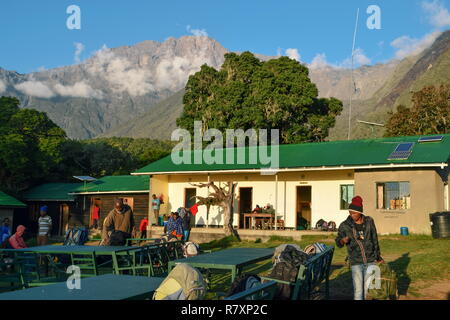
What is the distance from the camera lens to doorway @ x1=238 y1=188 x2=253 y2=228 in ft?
71.9

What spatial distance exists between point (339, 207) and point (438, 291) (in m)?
11.4

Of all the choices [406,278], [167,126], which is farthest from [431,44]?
[406,278]

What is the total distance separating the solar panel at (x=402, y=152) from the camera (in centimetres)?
1697

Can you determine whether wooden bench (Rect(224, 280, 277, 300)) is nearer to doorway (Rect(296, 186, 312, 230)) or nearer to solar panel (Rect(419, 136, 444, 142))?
solar panel (Rect(419, 136, 444, 142))

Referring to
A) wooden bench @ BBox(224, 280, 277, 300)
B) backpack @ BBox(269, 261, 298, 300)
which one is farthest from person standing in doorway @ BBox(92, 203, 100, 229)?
wooden bench @ BBox(224, 280, 277, 300)

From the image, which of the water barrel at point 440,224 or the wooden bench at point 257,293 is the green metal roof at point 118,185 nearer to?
the water barrel at point 440,224

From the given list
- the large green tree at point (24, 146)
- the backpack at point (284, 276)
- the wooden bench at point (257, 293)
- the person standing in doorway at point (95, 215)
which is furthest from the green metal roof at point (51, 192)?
the wooden bench at point (257, 293)

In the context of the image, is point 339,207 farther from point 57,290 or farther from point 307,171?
point 57,290

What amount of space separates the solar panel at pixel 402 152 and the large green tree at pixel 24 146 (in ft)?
65.6

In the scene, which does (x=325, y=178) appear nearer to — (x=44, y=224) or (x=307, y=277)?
(x=44, y=224)

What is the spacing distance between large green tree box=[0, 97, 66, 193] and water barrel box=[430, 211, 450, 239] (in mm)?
21630

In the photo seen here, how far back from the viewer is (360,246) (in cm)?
620

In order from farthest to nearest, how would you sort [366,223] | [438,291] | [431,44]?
[431,44] → [438,291] → [366,223]

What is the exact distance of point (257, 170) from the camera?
19.9 metres
